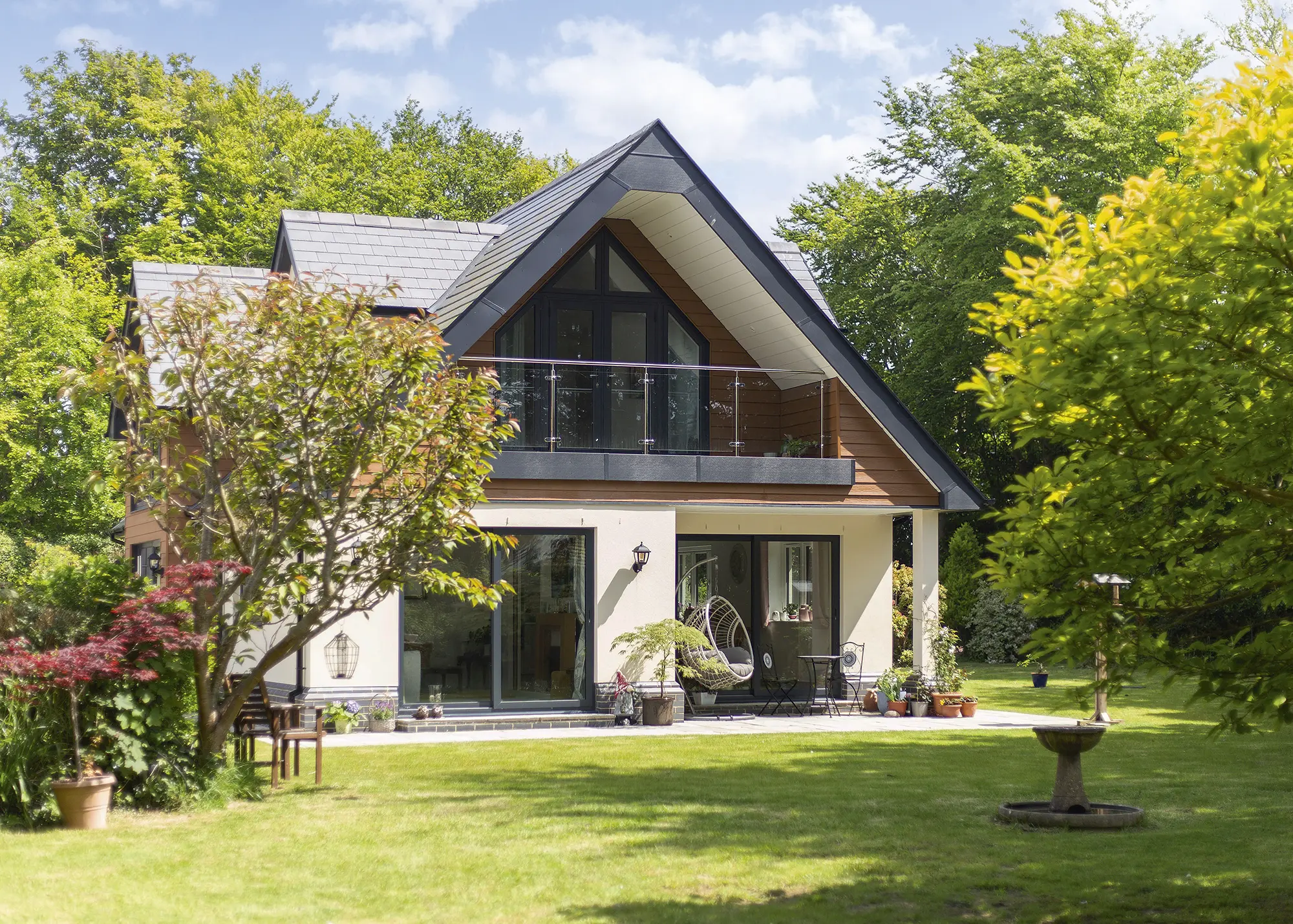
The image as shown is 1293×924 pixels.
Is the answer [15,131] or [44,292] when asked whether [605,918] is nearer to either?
[44,292]

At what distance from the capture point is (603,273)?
59.3 feet

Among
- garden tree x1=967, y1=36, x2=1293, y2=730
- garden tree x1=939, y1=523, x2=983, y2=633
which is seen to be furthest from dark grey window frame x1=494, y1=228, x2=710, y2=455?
garden tree x1=939, y1=523, x2=983, y2=633

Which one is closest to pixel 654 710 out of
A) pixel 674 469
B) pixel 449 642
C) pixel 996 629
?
pixel 449 642

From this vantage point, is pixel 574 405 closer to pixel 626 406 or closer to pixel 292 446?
pixel 626 406

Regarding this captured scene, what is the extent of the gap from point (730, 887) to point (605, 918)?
101 cm

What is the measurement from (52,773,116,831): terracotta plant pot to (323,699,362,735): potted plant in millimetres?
6067

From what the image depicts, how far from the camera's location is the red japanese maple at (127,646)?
358 inches

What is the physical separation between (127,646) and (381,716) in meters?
5.99

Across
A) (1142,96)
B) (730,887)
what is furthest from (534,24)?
(1142,96)

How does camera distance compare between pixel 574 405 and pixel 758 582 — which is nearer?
pixel 574 405

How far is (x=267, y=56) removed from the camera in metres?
41.2

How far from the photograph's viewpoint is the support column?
1786 centimetres

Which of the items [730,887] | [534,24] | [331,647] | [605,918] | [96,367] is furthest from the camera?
[534,24]

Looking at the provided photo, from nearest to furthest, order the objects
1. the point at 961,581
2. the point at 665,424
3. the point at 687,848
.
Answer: the point at 687,848, the point at 665,424, the point at 961,581
